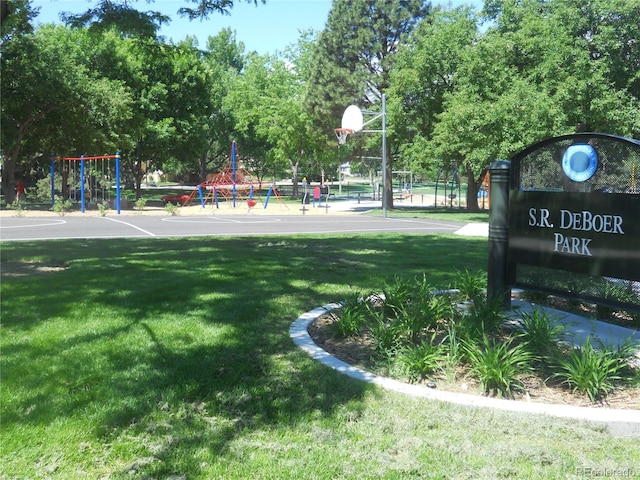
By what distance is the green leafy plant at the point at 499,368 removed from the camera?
4.20 meters

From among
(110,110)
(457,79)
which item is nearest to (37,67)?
(110,110)

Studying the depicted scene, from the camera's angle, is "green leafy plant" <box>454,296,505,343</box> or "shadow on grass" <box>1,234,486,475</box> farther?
"green leafy plant" <box>454,296,505,343</box>

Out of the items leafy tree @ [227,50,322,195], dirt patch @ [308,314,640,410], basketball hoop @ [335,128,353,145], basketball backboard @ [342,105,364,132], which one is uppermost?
leafy tree @ [227,50,322,195]

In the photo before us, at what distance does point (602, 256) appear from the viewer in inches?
198

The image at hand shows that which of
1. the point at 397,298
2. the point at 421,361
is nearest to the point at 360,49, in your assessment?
the point at 397,298

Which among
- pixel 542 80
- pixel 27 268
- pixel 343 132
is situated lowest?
pixel 27 268

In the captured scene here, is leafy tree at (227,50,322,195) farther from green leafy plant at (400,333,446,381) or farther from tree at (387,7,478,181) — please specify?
green leafy plant at (400,333,446,381)

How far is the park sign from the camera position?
4.92 meters

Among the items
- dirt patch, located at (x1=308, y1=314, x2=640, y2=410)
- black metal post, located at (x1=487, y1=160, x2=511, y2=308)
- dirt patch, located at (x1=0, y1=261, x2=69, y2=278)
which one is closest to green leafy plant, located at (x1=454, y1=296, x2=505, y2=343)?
black metal post, located at (x1=487, y1=160, x2=511, y2=308)

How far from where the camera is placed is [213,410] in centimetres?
393

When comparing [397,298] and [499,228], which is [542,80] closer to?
[499,228]

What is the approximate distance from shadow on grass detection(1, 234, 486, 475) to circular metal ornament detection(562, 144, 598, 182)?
2756mm

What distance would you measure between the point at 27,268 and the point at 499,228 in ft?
22.7

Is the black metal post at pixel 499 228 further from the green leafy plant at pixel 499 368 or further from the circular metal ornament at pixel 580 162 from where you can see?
the green leafy plant at pixel 499 368
